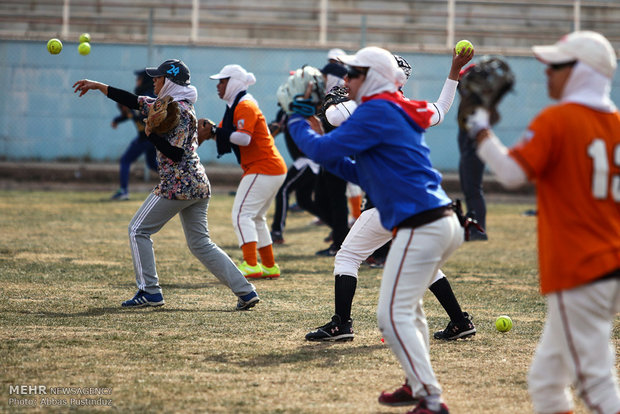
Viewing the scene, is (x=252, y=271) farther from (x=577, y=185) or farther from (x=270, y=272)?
(x=577, y=185)

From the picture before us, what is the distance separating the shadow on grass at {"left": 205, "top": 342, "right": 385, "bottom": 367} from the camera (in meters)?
5.38

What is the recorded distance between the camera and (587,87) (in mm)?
3496

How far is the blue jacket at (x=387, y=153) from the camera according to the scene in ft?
14.3

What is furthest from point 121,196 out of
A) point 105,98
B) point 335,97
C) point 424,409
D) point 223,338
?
point 424,409

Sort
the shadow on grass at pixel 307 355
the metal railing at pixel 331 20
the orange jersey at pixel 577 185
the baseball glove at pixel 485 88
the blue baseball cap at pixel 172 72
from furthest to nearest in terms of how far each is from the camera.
A: the metal railing at pixel 331 20 → the blue baseball cap at pixel 172 72 → the shadow on grass at pixel 307 355 → the baseball glove at pixel 485 88 → the orange jersey at pixel 577 185

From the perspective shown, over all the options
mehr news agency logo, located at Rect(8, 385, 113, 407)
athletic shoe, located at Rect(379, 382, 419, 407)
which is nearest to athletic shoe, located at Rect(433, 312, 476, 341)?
athletic shoe, located at Rect(379, 382, 419, 407)

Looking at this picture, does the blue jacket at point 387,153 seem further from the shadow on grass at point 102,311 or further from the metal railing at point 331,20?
the metal railing at point 331,20

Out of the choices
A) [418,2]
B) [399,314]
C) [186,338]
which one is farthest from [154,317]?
[418,2]

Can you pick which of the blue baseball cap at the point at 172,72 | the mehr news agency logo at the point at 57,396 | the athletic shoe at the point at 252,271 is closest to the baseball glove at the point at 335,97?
the blue baseball cap at the point at 172,72

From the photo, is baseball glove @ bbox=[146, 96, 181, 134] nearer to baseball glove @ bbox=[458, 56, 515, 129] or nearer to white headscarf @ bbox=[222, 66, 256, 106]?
white headscarf @ bbox=[222, 66, 256, 106]

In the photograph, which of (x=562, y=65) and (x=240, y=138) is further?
(x=240, y=138)

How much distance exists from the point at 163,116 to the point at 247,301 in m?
1.77

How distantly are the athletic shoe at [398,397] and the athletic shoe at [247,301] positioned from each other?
8.52ft

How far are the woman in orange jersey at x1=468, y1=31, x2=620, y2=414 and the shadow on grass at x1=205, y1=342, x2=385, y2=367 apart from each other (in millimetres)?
2253
